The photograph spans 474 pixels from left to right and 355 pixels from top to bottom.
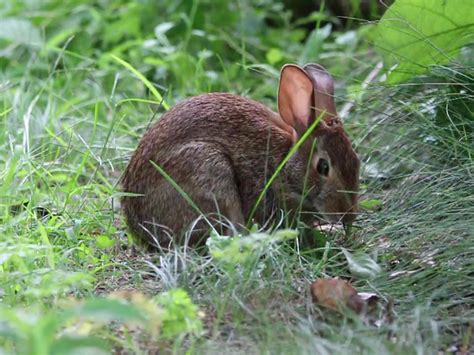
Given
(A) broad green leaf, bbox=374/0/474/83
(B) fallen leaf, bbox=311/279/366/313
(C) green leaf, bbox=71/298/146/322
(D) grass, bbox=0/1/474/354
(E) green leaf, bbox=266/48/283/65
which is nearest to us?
(C) green leaf, bbox=71/298/146/322

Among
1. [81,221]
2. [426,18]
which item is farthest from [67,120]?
[426,18]

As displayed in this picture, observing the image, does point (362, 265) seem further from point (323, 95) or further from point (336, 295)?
point (323, 95)

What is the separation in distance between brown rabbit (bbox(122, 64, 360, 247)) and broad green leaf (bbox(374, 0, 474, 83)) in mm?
523

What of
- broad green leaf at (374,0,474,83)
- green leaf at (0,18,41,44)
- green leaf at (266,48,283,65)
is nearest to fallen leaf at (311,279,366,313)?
broad green leaf at (374,0,474,83)

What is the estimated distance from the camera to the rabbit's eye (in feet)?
16.5

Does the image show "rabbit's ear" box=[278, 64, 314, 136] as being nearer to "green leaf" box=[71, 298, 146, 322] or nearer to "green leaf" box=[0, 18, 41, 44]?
"green leaf" box=[71, 298, 146, 322]

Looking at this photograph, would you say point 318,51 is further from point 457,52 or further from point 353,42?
point 457,52

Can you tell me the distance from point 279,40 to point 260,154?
119 inches

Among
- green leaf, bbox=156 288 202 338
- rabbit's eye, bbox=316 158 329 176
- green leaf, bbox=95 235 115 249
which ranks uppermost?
green leaf, bbox=156 288 202 338

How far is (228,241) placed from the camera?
160 inches

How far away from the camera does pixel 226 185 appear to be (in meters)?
4.91

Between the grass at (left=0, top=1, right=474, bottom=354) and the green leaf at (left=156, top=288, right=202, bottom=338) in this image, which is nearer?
the green leaf at (left=156, top=288, right=202, bottom=338)

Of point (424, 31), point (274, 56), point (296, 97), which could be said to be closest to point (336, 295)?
point (296, 97)

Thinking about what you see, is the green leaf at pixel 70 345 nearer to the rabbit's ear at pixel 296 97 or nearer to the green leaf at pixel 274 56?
the rabbit's ear at pixel 296 97
